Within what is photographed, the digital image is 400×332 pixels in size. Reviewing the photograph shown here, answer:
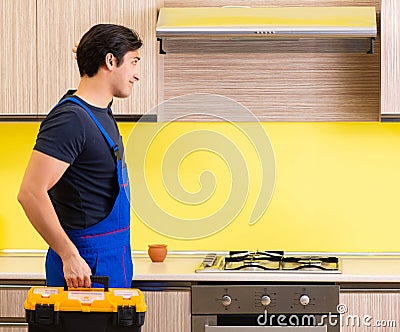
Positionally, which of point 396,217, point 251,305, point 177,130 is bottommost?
point 251,305

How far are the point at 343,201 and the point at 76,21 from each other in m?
1.41

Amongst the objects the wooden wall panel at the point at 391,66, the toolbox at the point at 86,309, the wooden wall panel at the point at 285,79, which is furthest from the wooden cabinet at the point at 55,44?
the toolbox at the point at 86,309

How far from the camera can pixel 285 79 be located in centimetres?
365

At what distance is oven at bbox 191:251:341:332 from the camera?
3.10 metres

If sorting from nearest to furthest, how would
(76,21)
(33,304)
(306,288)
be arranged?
(33,304), (306,288), (76,21)

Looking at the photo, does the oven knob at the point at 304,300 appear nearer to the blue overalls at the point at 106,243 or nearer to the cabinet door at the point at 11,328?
the blue overalls at the point at 106,243

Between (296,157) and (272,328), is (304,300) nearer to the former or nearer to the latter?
(272,328)

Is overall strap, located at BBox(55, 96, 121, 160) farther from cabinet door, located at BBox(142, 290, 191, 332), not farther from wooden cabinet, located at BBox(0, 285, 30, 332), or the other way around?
wooden cabinet, located at BBox(0, 285, 30, 332)

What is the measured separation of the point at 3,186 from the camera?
3812 millimetres

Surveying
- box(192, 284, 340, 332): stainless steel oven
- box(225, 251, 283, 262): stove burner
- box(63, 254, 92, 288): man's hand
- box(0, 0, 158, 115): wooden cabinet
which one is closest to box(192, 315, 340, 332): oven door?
box(192, 284, 340, 332): stainless steel oven

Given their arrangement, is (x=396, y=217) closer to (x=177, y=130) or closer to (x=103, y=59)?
(x=177, y=130)

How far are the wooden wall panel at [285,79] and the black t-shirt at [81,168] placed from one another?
1015 millimetres

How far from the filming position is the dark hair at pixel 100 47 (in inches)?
104

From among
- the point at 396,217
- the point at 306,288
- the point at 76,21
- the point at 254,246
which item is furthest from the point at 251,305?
the point at 76,21
